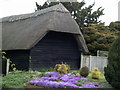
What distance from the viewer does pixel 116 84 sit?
11734 millimetres

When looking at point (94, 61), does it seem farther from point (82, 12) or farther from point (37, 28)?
point (82, 12)

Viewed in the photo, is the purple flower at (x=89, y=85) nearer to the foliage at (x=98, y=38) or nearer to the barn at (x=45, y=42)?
the barn at (x=45, y=42)

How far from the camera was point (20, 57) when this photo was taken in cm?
2189

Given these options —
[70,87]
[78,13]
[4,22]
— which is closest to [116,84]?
[70,87]

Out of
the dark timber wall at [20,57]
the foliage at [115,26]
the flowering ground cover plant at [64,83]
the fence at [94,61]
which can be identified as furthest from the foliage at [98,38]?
the flowering ground cover plant at [64,83]

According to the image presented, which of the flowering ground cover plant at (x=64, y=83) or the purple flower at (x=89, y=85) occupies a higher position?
the flowering ground cover plant at (x=64, y=83)

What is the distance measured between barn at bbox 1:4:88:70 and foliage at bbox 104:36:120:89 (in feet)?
27.8

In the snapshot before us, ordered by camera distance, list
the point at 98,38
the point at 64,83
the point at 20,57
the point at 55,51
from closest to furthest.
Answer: the point at 64,83
the point at 20,57
the point at 55,51
the point at 98,38

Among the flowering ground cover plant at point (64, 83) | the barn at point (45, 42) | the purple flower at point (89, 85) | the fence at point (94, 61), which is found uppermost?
the barn at point (45, 42)

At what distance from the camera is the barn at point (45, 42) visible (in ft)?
68.1

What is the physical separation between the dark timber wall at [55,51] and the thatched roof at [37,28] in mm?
899

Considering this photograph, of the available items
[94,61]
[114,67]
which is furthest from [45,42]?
[114,67]

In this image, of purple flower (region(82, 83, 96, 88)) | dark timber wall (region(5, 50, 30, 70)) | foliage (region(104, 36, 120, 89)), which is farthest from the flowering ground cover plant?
dark timber wall (region(5, 50, 30, 70))

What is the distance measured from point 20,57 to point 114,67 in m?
11.5
